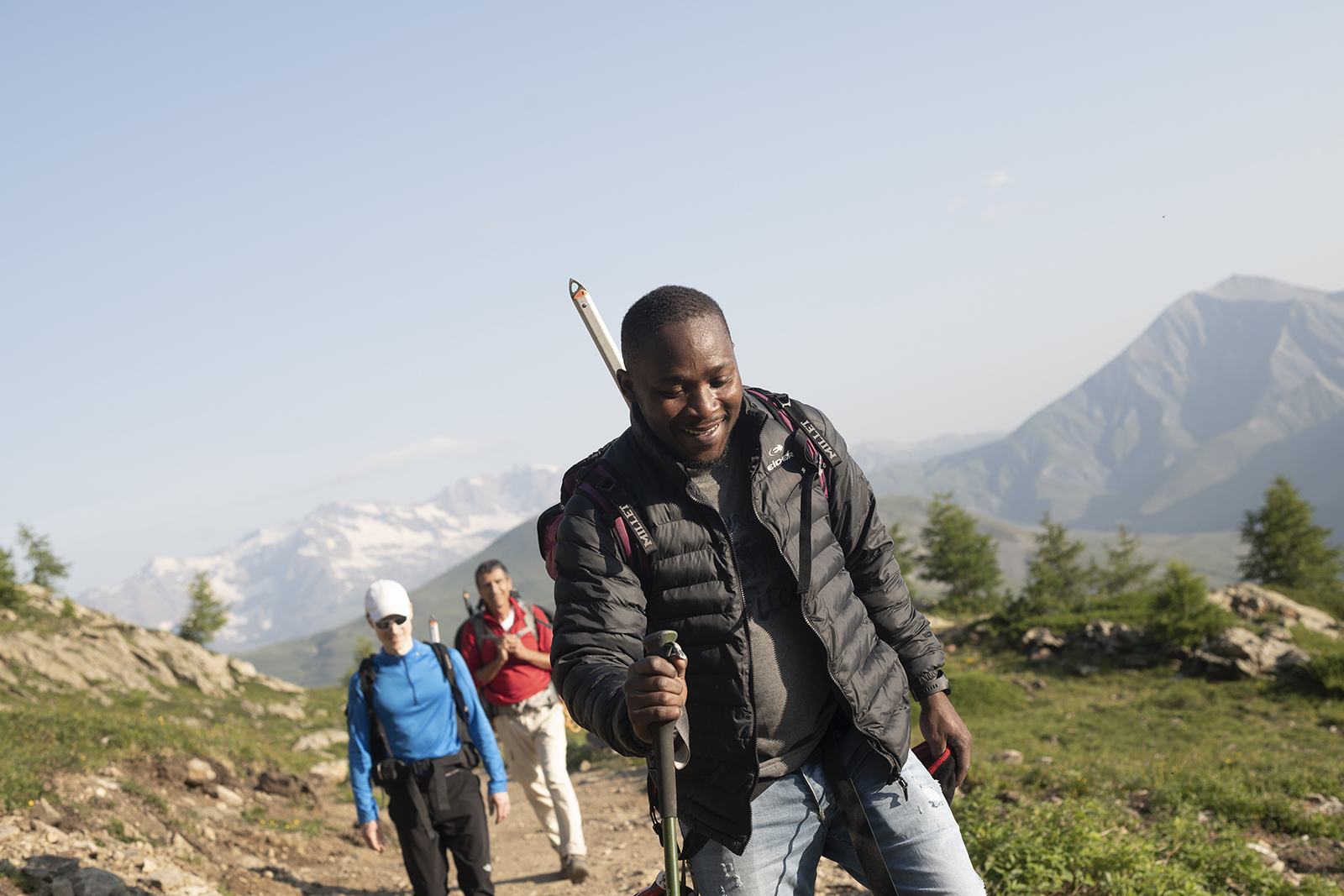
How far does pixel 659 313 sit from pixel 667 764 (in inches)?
51.7

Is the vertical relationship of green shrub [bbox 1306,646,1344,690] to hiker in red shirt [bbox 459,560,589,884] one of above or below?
below

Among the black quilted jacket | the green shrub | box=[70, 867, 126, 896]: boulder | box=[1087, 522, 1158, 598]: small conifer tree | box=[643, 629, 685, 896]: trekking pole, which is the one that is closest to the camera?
box=[643, 629, 685, 896]: trekking pole

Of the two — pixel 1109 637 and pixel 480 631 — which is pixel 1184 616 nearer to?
pixel 1109 637

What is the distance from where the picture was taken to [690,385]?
253 centimetres

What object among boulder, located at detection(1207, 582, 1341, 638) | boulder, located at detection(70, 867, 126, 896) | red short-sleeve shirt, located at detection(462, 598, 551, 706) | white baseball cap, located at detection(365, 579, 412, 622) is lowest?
boulder, located at detection(1207, 582, 1341, 638)

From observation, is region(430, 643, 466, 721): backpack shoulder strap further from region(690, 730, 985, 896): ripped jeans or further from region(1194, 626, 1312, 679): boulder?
region(1194, 626, 1312, 679): boulder

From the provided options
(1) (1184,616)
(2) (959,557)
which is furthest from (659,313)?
(2) (959,557)

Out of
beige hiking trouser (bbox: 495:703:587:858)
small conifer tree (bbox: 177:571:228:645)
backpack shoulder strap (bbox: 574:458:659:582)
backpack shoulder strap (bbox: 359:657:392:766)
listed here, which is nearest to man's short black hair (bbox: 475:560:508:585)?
beige hiking trouser (bbox: 495:703:587:858)

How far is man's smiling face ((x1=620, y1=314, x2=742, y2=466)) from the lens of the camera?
250 cm

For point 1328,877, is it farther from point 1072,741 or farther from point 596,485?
point 1072,741

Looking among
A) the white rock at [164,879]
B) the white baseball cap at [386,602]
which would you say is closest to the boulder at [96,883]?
the white rock at [164,879]

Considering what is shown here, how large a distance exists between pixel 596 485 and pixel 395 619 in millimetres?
3983

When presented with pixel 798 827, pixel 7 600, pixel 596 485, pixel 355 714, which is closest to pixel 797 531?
pixel 596 485

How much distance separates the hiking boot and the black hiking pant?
1.75m
